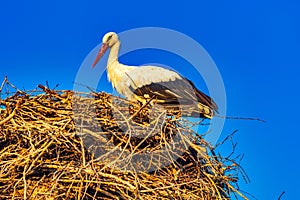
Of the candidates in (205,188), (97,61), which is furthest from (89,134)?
(97,61)

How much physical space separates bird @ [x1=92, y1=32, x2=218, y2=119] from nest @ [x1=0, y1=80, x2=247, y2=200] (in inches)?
52.6

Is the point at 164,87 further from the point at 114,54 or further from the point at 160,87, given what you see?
the point at 114,54

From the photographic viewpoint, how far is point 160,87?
500 cm

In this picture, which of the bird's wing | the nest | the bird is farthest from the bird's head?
the nest

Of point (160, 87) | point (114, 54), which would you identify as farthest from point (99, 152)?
point (114, 54)

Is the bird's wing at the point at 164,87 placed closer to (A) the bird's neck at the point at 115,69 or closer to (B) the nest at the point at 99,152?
(A) the bird's neck at the point at 115,69

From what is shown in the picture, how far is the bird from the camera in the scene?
4859 millimetres

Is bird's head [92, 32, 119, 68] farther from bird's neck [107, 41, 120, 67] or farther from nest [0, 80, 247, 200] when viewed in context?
nest [0, 80, 247, 200]

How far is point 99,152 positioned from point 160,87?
2.00m

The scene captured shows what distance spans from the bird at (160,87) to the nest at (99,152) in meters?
1.34

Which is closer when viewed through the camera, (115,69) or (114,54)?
(115,69)

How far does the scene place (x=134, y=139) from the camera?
3.24 metres

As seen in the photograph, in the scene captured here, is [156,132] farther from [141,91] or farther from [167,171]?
[141,91]

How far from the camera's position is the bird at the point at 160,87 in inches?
191
